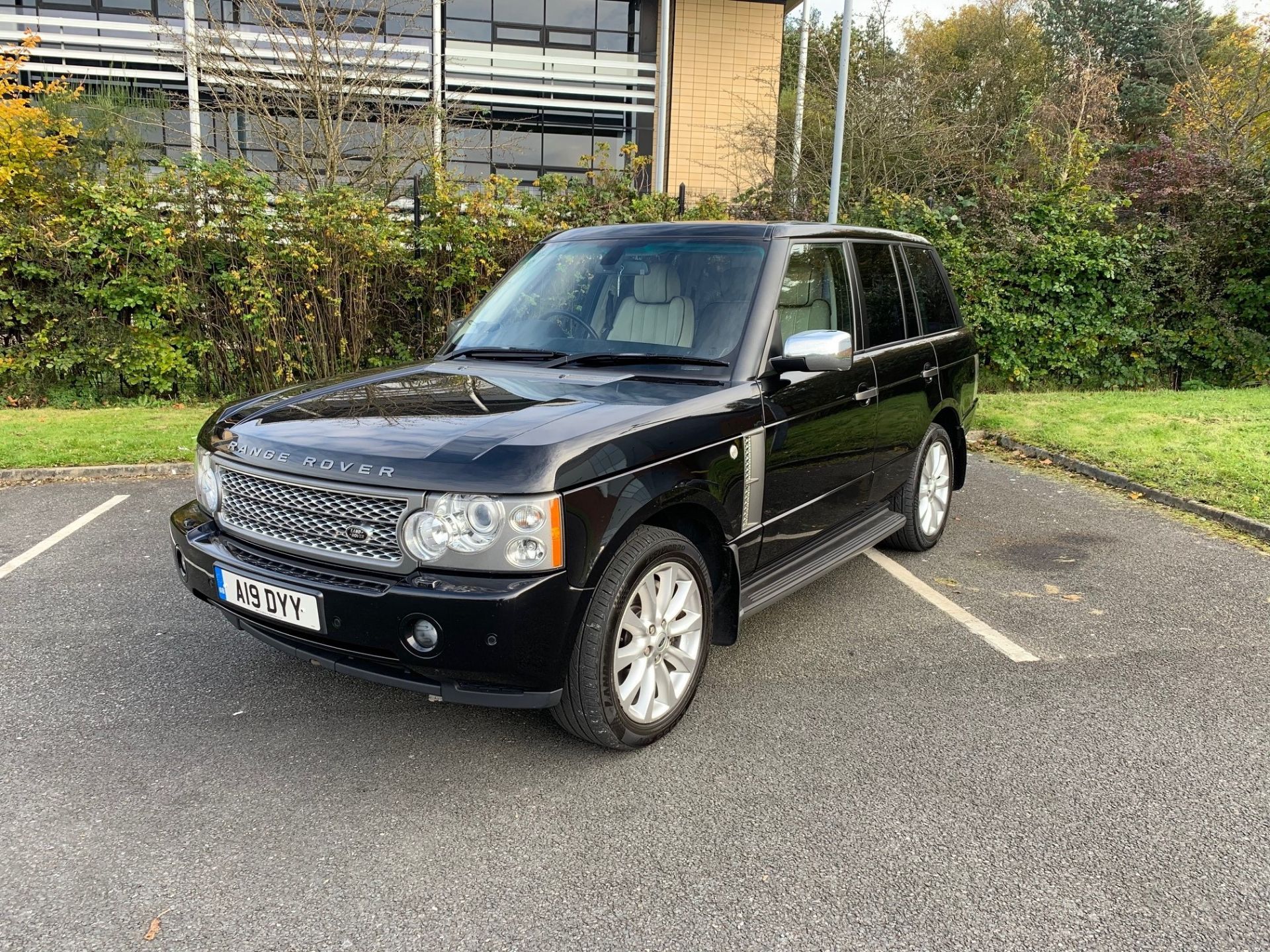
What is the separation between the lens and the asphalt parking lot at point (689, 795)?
237 cm

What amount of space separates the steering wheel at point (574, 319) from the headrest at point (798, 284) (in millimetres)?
824

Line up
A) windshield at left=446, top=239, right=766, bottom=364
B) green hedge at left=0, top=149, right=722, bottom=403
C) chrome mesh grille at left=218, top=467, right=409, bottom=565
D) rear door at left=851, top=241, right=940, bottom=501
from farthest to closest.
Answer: green hedge at left=0, top=149, right=722, bottom=403 < rear door at left=851, top=241, right=940, bottom=501 < windshield at left=446, top=239, right=766, bottom=364 < chrome mesh grille at left=218, top=467, right=409, bottom=565

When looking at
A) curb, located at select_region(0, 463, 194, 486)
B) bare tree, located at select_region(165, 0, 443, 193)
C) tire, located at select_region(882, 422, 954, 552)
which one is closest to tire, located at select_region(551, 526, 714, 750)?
tire, located at select_region(882, 422, 954, 552)

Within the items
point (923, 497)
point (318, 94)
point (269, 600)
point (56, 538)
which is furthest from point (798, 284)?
point (318, 94)

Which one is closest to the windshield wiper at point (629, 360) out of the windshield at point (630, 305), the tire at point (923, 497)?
the windshield at point (630, 305)

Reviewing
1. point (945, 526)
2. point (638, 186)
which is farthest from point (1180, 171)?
point (945, 526)

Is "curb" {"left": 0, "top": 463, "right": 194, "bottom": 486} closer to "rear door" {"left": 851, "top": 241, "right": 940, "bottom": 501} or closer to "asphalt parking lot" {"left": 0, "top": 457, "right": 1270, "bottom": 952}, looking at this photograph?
"asphalt parking lot" {"left": 0, "top": 457, "right": 1270, "bottom": 952}

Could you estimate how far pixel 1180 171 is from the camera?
477 inches

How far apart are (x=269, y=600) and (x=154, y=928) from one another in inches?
Answer: 39.1

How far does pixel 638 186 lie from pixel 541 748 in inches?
458

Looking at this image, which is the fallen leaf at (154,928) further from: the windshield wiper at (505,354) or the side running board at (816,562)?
the windshield wiper at (505,354)

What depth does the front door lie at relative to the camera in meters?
3.72

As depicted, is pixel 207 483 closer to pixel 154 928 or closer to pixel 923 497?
pixel 154 928

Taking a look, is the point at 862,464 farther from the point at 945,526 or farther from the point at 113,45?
the point at 113,45
